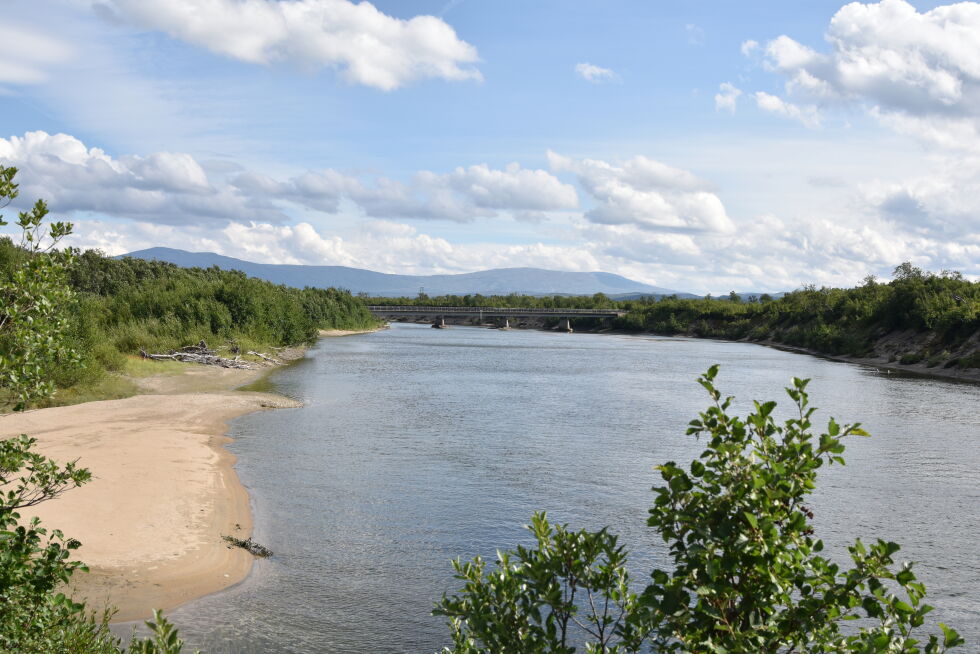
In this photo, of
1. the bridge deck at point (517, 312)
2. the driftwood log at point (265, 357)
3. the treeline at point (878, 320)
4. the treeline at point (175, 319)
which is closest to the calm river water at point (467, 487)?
the treeline at point (175, 319)

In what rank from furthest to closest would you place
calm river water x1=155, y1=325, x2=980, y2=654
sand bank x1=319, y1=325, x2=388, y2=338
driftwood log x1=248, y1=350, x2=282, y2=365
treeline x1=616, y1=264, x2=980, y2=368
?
sand bank x1=319, y1=325, x2=388, y2=338, treeline x1=616, y1=264, x2=980, y2=368, driftwood log x1=248, y1=350, x2=282, y2=365, calm river water x1=155, y1=325, x2=980, y2=654

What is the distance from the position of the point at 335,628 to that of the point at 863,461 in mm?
22500

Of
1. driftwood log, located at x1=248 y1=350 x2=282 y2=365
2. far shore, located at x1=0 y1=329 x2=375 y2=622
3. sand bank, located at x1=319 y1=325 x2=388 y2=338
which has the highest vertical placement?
sand bank, located at x1=319 y1=325 x2=388 y2=338

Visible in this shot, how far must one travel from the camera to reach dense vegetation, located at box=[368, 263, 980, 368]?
71.1 meters

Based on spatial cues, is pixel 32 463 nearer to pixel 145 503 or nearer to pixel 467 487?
pixel 145 503

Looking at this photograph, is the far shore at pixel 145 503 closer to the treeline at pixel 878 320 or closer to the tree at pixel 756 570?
the tree at pixel 756 570

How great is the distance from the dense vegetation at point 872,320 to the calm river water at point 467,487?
2489 cm

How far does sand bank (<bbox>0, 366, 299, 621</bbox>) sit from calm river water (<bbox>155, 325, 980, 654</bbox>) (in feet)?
2.67

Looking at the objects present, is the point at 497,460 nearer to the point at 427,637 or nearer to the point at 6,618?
the point at 427,637

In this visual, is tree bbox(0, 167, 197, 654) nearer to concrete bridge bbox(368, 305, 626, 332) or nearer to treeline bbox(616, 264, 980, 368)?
treeline bbox(616, 264, 980, 368)

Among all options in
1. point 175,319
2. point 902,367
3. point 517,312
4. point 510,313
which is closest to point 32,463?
point 175,319

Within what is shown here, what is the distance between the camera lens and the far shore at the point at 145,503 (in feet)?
47.3

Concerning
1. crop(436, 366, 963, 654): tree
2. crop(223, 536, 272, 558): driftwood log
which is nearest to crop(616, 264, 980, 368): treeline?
A: crop(223, 536, 272, 558): driftwood log

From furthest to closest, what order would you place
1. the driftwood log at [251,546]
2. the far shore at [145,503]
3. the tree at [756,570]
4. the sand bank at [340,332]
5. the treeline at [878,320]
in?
the sand bank at [340,332]
the treeline at [878,320]
the driftwood log at [251,546]
the far shore at [145,503]
the tree at [756,570]
